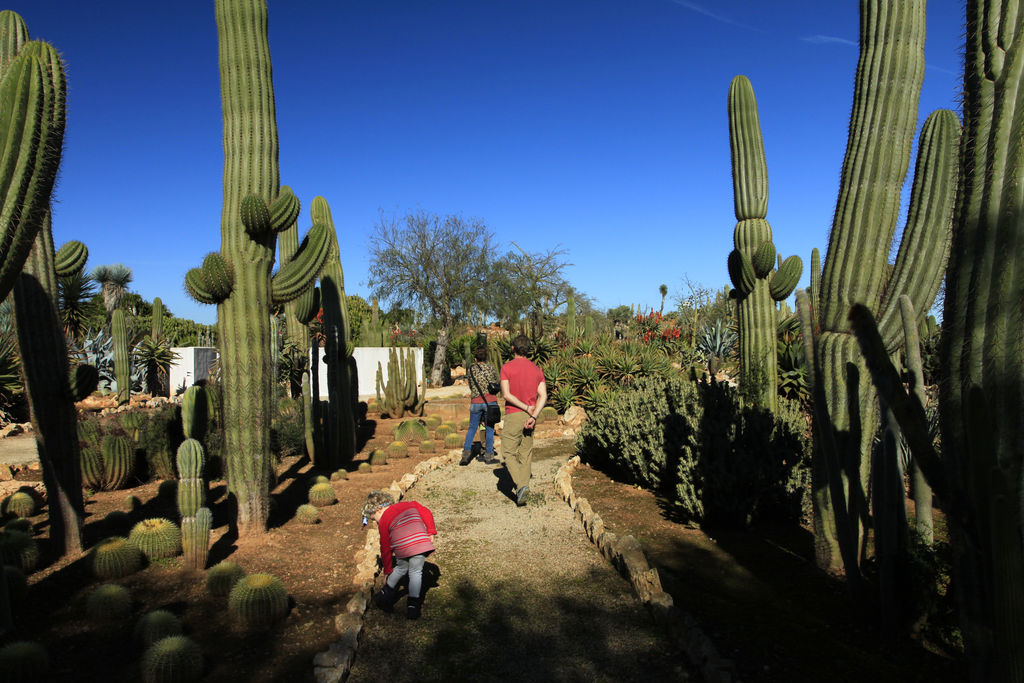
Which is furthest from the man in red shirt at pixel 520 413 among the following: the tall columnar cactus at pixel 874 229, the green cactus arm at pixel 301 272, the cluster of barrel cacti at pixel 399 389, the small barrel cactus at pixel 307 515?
the cluster of barrel cacti at pixel 399 389

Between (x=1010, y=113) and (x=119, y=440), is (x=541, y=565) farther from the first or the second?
(x=119, y=440)

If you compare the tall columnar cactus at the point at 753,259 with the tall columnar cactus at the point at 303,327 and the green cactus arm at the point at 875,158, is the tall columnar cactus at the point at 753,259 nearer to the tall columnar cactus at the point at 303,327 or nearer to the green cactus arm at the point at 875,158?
the green cactus arm at the point at 875,158

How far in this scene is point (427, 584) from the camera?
4617 mm

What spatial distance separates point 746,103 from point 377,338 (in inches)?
780

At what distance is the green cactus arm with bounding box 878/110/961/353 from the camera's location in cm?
452

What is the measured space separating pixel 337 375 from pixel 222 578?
16.9ft

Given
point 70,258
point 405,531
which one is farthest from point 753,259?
point 70,258

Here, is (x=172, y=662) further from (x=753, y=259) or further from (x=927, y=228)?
(x=753, y=259)

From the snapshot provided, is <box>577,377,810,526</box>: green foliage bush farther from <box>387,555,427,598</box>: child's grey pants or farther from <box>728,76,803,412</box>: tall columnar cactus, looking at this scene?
<box>387,555,427,598</box>: child's grey pants

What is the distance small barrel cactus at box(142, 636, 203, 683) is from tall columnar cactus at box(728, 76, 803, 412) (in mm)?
6654

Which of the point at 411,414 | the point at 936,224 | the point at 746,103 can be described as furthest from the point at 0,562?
the point at 411,414

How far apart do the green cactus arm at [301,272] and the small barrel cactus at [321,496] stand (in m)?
2.24

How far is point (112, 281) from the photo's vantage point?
2028 centimetres

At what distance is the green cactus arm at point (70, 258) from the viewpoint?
19.4 ft
